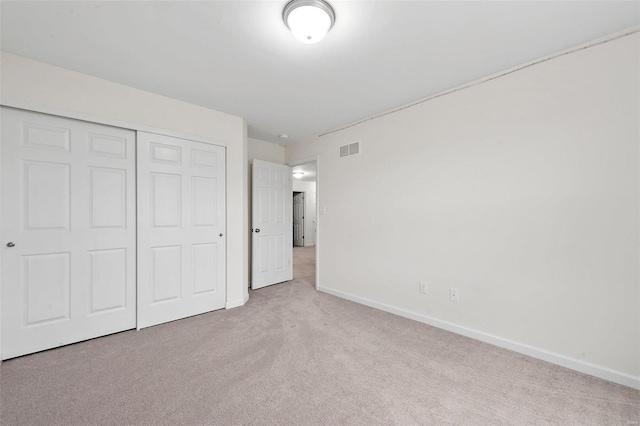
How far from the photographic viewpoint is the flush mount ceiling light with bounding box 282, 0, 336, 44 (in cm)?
153

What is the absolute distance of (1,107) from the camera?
2076 millimetres

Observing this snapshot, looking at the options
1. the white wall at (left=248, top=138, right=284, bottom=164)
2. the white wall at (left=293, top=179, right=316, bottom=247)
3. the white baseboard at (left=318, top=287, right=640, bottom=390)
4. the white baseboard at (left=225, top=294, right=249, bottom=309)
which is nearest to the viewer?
the white baseboard at (left=318, top=287, right=640, bottom=390)

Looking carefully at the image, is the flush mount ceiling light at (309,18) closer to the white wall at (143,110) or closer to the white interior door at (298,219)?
the white wall at (143,110)

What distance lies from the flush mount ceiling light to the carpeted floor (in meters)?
2.37

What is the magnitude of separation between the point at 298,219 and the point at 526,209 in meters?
7.69

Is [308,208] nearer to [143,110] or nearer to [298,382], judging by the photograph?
[143,110]

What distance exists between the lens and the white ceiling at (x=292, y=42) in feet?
5.32

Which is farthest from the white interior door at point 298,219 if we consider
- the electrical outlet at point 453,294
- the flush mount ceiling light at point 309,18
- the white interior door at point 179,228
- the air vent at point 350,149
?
the flush mount ceiling light at point 309,18

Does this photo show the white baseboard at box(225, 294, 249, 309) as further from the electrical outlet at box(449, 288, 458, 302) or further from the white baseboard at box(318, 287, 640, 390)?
the electrical outlet at box(449, 288, 458, 302)

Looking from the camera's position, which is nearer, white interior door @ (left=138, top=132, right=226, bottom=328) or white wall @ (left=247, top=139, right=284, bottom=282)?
white interior door @ (left=138, top=132, right=226, bottom=328)

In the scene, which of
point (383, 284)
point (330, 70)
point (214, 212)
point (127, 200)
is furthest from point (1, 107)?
point (383, 284)

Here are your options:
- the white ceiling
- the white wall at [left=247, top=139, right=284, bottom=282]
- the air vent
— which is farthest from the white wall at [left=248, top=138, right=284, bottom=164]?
the white ceiling

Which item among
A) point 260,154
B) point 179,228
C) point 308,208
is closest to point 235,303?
point 179,228

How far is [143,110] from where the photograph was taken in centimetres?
271
